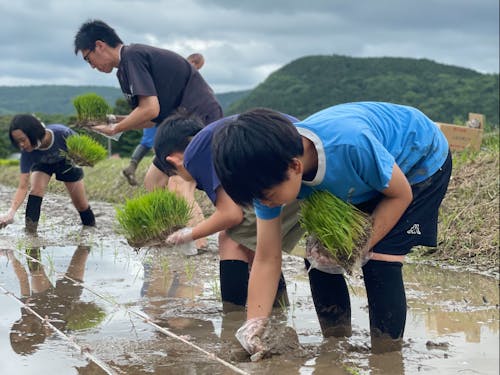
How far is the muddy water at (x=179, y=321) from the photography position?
2.78 meters

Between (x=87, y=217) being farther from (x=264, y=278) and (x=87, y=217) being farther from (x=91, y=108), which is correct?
(x=264, y=278)

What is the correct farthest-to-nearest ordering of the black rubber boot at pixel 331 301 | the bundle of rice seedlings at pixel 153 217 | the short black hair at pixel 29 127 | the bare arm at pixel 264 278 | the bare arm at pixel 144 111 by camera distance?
the short black hair at pixel 29 127 < the bare arm at pixel 144 111 < the bundle of rice seedlings at pixel 153 217 < the black rubber boot at pixel 331 301 < the bare arm at pixel 264 278

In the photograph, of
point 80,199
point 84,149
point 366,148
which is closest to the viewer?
point 366,148

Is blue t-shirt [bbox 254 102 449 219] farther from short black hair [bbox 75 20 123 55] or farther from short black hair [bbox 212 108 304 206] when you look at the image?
short black hair [bbox 75 20 123 55]

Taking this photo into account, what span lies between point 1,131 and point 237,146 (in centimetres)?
4677

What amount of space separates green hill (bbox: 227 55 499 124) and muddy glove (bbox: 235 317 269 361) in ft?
125

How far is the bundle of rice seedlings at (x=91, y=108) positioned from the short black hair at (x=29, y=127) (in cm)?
107

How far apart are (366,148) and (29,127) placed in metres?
4.79

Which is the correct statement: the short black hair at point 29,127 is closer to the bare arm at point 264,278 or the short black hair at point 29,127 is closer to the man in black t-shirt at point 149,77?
the man in black t-shirt at point 149,77

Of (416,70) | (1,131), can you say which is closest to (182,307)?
(1,131)

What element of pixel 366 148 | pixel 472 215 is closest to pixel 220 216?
pixel 366 148

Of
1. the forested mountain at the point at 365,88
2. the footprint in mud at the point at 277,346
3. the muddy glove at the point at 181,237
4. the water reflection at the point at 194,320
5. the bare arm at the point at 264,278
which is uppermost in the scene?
→ the forested mountain at the point at 365,88

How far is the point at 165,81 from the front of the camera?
4.88 meters

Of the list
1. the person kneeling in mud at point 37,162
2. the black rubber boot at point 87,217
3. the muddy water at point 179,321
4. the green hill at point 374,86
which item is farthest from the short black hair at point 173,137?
the green hill at point 374,86
